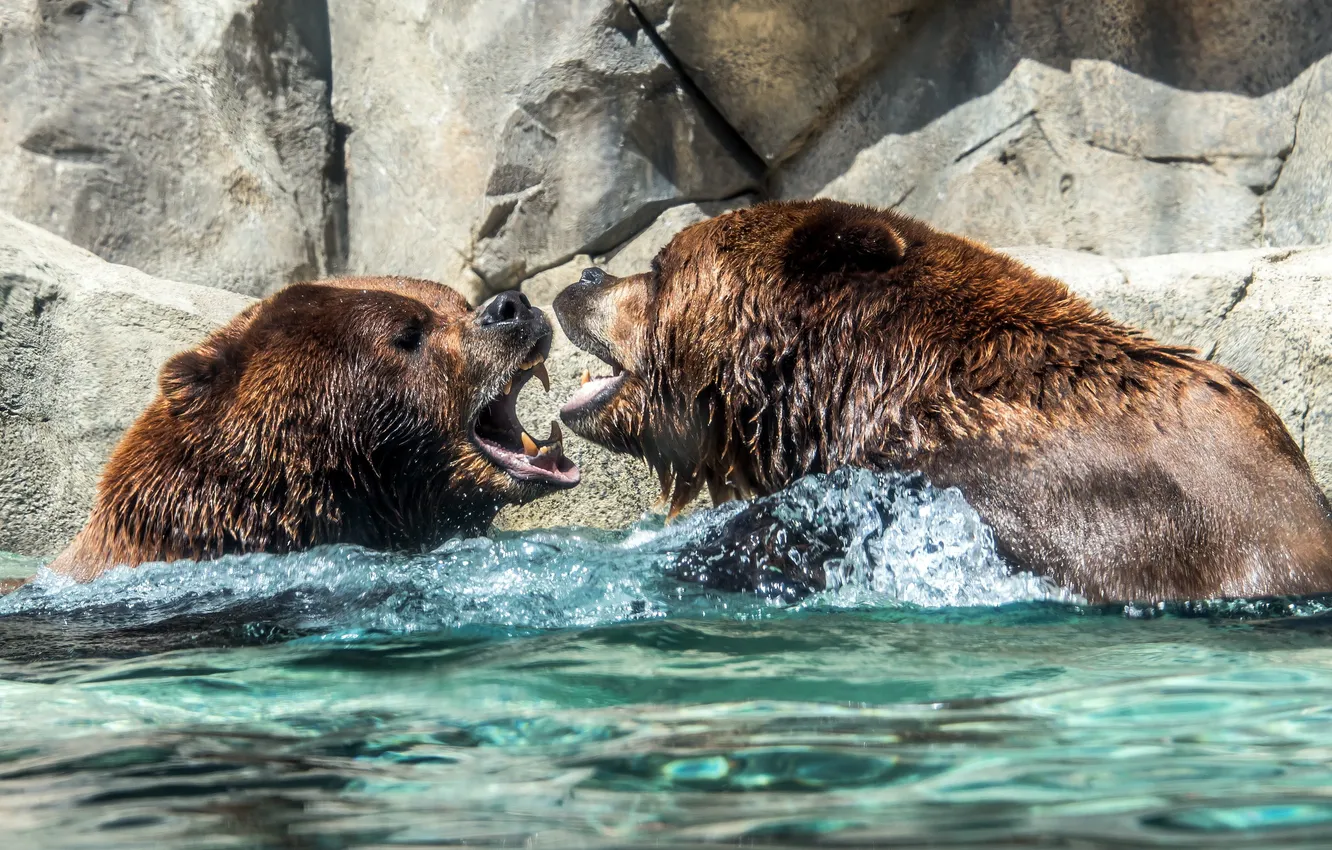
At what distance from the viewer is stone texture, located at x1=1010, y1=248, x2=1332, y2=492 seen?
689cm

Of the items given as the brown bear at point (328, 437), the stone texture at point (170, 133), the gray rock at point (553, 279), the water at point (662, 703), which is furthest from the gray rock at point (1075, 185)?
the water at point (662, 703)

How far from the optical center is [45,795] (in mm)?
2354

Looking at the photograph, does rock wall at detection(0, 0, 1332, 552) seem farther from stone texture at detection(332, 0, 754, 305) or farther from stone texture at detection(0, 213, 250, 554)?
stone texture at detection(0, 213, 250, 554)

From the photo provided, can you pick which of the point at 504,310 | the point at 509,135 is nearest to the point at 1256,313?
the point at 504,310

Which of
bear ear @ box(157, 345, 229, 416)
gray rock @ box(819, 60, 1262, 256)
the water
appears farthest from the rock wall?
the water

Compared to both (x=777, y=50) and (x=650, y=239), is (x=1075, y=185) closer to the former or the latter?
(x=777, y=50)

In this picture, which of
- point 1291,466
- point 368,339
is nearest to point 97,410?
point 368,339

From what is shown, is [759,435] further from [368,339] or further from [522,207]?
[522,207]

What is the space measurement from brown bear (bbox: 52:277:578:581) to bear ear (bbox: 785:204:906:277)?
1225mm

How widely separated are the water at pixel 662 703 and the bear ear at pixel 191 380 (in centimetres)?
62

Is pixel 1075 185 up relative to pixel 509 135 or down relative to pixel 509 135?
down

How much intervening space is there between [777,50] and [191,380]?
6.34 metres

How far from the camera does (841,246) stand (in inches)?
181

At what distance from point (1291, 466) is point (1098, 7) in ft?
20.5
